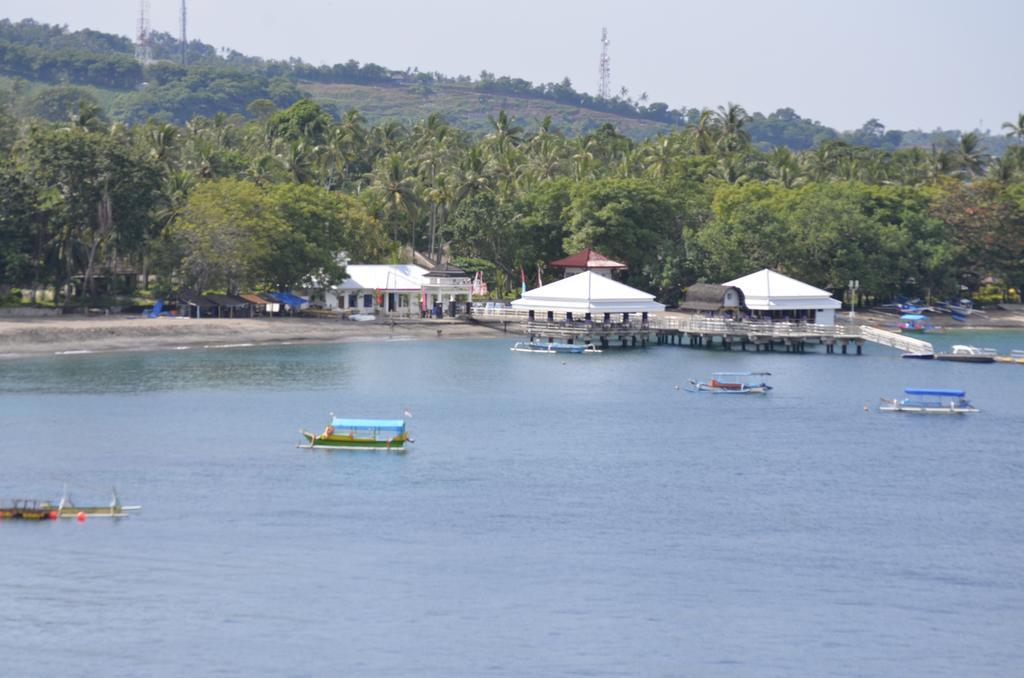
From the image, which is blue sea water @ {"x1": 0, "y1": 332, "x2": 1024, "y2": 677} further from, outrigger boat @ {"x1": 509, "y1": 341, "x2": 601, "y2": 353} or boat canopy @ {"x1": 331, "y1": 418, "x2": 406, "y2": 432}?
outrigger boat @ {"x1": 509, "y1": 341, "x2": 601, "y2": 353}

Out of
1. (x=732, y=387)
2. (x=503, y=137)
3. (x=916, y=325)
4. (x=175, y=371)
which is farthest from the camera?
(x=503, y=137)

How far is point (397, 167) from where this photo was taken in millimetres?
140625

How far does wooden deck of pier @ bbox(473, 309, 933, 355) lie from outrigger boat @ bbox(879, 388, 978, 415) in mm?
25104

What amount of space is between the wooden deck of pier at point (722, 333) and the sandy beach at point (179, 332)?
1003cm

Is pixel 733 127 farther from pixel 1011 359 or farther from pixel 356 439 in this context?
pixel 356 439

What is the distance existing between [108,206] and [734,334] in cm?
5067

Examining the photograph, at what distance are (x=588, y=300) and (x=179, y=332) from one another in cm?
3228

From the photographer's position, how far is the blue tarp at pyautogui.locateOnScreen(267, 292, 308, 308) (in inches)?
4956

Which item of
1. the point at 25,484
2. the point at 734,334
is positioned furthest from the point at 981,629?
the point at 734,334

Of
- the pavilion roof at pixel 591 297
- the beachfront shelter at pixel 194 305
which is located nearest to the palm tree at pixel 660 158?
the pavilion roof at pixel 591 297

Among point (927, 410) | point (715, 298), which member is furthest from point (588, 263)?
point (927, 410)

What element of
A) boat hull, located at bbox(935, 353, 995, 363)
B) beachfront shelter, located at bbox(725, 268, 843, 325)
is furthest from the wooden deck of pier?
beachfront shelter, located at bbox(725, 268, 843, 325)

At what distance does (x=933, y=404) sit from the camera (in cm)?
8838

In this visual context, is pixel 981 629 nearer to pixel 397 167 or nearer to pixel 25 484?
pixel 25 484
